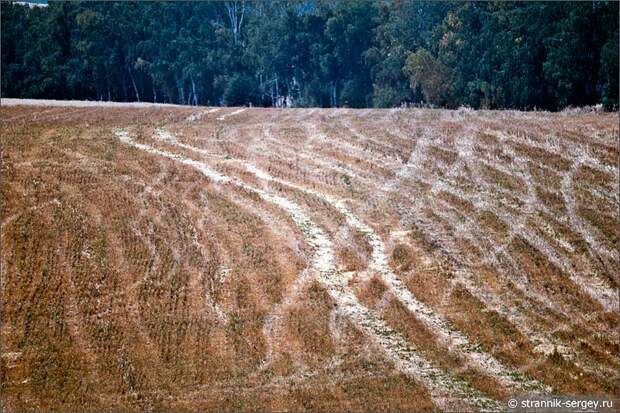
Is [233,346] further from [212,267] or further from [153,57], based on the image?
[153,57]

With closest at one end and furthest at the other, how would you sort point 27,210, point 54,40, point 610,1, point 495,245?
point 495,245
point 27,210
point 610,1
point 54,40

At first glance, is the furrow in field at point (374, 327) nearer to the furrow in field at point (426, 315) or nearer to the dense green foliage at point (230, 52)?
the furrow in field at point (426, 315)

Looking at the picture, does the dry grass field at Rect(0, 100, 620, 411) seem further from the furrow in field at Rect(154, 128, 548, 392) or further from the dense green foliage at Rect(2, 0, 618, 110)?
the dense green foliage at Rect(2, 0, 618, 110)

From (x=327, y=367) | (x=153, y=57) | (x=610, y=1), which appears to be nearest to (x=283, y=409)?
(x=327, y=367)

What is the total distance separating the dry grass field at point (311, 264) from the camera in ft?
100

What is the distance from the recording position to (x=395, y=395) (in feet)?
95.4

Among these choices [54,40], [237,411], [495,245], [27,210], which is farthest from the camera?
[54,40]

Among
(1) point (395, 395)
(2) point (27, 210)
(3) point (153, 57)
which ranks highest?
(3) point (153, 57)

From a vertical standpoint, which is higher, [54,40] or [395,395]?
[54,40]

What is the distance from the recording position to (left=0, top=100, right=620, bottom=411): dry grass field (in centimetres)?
3055

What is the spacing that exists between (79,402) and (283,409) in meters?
6.25

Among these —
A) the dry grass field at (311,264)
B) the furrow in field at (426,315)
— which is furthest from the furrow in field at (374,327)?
the furrow in field at (426,315)

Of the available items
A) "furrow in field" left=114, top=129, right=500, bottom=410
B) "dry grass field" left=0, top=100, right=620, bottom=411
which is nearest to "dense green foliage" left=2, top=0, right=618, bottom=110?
"dry grass field" left=0, top=100, right=620, bottom=411

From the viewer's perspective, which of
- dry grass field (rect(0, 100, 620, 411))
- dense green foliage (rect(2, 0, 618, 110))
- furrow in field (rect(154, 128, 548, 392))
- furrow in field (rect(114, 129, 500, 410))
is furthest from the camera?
dense green foliage (rect(2, 0, 618, 110))
